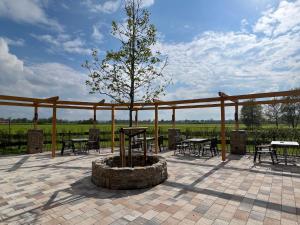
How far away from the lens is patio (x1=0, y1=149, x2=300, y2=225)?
3.30 metres

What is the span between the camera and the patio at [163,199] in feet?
10.8

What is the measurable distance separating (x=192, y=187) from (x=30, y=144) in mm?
→ 8805

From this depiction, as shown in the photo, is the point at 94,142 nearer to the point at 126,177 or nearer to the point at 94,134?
the point at 94,134

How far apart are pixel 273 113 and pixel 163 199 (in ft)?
93.9

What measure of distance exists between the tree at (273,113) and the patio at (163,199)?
24.1m

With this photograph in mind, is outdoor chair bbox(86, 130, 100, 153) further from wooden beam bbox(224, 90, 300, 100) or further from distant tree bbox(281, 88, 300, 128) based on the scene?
distant tree bbox(281, 88, 300, 128)

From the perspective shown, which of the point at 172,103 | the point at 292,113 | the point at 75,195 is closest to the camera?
the point at 75,195

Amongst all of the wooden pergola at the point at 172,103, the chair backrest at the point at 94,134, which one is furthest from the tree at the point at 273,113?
the chair backrest at the point at 94,134

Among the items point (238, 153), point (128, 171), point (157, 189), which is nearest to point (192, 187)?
point (157, 189)

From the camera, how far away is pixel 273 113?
2755cm

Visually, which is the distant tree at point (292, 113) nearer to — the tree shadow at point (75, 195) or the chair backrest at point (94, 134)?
the chair backrest at point (94, 134)

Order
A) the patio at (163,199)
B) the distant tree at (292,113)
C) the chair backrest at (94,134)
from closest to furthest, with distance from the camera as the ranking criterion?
the patio at (163,199)
the chair backrest at (94,134)
the distant tree at (292,113)

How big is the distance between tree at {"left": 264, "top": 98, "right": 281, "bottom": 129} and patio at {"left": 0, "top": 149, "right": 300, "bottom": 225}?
24066mm

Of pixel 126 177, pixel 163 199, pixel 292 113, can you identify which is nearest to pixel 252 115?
pixel 292 113
